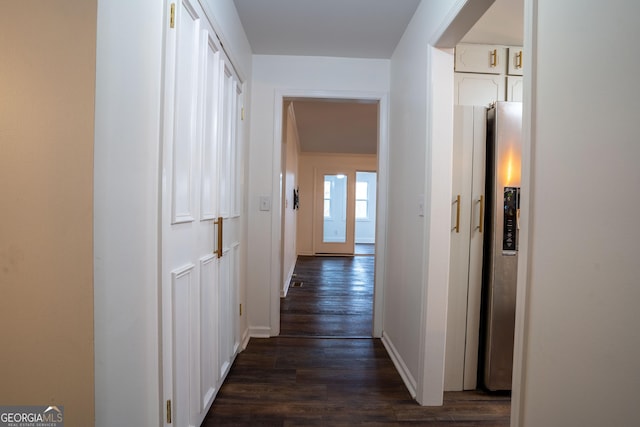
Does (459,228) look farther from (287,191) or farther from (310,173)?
(310,173)

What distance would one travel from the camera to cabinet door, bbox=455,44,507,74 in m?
2.10

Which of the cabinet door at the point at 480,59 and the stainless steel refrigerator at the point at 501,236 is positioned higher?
the cabinet door at the point at 480,59

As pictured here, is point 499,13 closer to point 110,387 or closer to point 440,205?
point 440,205

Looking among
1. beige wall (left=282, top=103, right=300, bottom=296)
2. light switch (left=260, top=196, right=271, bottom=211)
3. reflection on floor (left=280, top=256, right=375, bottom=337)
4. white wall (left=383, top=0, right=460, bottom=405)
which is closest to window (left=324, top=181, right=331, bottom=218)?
reflection on floor (left=280, top=256, right=375, bottom=337)

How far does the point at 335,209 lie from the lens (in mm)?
7457

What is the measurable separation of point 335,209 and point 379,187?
4.69m

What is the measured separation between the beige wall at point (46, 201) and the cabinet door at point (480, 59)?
2.08 m

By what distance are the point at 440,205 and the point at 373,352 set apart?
1367mm

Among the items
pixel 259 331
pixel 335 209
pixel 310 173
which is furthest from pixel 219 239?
pixel 335 209

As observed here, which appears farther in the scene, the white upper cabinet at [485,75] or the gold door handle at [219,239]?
the white upper cabinet at [485,75]

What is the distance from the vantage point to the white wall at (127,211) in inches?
32.3

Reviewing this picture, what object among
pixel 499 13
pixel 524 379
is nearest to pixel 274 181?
pixel 499 13

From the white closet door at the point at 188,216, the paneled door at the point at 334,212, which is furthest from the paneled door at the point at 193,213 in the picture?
the paneled door at the point at 334,212

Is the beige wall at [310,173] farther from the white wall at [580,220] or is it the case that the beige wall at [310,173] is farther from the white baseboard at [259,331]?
the white wall at [580,220]
